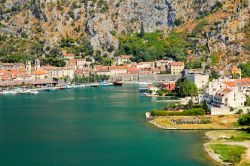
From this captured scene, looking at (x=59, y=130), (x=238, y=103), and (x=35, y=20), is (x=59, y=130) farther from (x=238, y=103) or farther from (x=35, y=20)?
(x=35, y=20)

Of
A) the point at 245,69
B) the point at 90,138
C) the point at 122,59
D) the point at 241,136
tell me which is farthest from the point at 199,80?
the point at 122,59

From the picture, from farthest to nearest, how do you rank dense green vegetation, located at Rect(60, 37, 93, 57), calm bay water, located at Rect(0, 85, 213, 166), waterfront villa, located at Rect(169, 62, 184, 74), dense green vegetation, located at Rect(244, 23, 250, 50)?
dense green vegetation, located at Rect(60, 37, 93, 57) → waterfront villa, located at Rect(169, 62, 184, 74) → dense green vegetation, located at Rect(244, 23, 250, 50) → calm bay water, located at Rect(0, 85, 213, 166)

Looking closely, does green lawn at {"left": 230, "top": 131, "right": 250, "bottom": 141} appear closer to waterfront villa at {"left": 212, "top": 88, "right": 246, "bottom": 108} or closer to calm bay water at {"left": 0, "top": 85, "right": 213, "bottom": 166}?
calm bay water at {"left": 0, "top": 85, "right": 213, "bottom": 166}

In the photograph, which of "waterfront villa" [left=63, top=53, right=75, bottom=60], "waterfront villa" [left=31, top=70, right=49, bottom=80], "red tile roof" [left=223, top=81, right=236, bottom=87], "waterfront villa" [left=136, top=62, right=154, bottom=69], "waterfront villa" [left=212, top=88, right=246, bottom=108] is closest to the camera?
"waterfront villa" [left=212, top=88, right=246, bottom=108]

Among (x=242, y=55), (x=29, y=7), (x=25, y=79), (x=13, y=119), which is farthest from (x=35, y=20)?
(x=13, y=119)

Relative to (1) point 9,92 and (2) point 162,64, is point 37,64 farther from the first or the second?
(2) point 162,64

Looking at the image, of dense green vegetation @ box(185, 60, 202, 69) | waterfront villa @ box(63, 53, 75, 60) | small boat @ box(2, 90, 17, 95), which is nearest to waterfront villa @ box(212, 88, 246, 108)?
small boat @ box(2, 90, 17, 95)

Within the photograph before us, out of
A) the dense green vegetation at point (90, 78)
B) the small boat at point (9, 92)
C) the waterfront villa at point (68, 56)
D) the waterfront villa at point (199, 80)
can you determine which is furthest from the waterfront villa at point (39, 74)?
the waterfront villa at point (199, 80)
